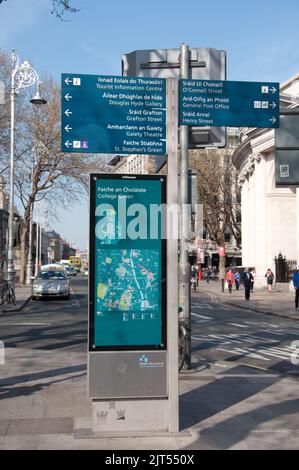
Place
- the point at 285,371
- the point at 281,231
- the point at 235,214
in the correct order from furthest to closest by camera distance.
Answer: the point at 235,214 < the point at 281,231 < the point at 285,371

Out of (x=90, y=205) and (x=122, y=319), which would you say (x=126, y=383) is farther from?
(x=90, y=205)

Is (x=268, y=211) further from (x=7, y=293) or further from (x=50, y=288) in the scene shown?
(x=7, y=293)

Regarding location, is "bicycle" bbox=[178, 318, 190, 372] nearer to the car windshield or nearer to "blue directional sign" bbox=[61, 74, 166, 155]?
Answer: "blue directional sign" bbox=[61, 74, 166, 155]

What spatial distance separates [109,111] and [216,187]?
5753 cm

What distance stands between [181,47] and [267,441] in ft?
22.2

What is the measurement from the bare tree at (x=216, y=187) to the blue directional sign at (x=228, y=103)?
51559mm

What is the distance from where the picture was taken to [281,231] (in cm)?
5053

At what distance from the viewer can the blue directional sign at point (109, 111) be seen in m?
6.81

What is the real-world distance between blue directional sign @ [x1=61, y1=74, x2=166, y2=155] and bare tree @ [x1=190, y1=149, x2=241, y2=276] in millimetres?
52395

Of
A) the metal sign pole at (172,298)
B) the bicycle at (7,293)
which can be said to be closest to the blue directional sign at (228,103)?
the metal sign pole at (172,298)

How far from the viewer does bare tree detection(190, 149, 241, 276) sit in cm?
Answer: 6231

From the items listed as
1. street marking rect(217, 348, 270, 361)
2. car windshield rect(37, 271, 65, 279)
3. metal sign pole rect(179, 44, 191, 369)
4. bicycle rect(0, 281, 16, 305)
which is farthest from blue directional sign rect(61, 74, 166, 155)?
car windshield rect(37, 271, 65, 279)

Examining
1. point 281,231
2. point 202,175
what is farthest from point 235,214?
point 281,231

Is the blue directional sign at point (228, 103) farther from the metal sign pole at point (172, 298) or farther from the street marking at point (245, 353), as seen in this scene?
the street marking at point (245, 353)
